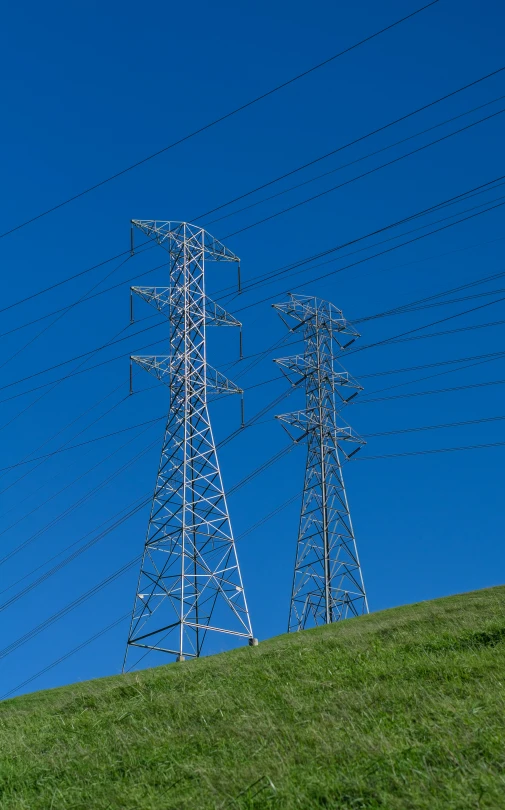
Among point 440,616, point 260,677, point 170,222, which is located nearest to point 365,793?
point 260,677

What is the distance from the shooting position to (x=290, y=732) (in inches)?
555

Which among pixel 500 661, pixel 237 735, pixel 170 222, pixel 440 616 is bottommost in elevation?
pixel 237 735

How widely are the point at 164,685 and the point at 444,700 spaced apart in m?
7.43

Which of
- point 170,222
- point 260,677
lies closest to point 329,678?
point 260,677

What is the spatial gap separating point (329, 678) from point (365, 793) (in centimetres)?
653

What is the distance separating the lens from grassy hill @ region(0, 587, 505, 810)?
11555 millimetres

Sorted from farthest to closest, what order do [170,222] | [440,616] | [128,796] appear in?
[170,222]
[440,616]
[128,796]

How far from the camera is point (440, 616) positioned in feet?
79.6

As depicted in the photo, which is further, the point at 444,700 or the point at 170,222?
the point at 170,222

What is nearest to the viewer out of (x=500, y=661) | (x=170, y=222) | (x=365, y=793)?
(x=365, y=793)

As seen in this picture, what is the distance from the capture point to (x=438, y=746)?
1204 cm

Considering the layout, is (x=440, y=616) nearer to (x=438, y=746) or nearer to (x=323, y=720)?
(x=323, y=720)

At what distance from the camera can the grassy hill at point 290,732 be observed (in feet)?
37.9

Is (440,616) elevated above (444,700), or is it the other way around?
(440,616)
